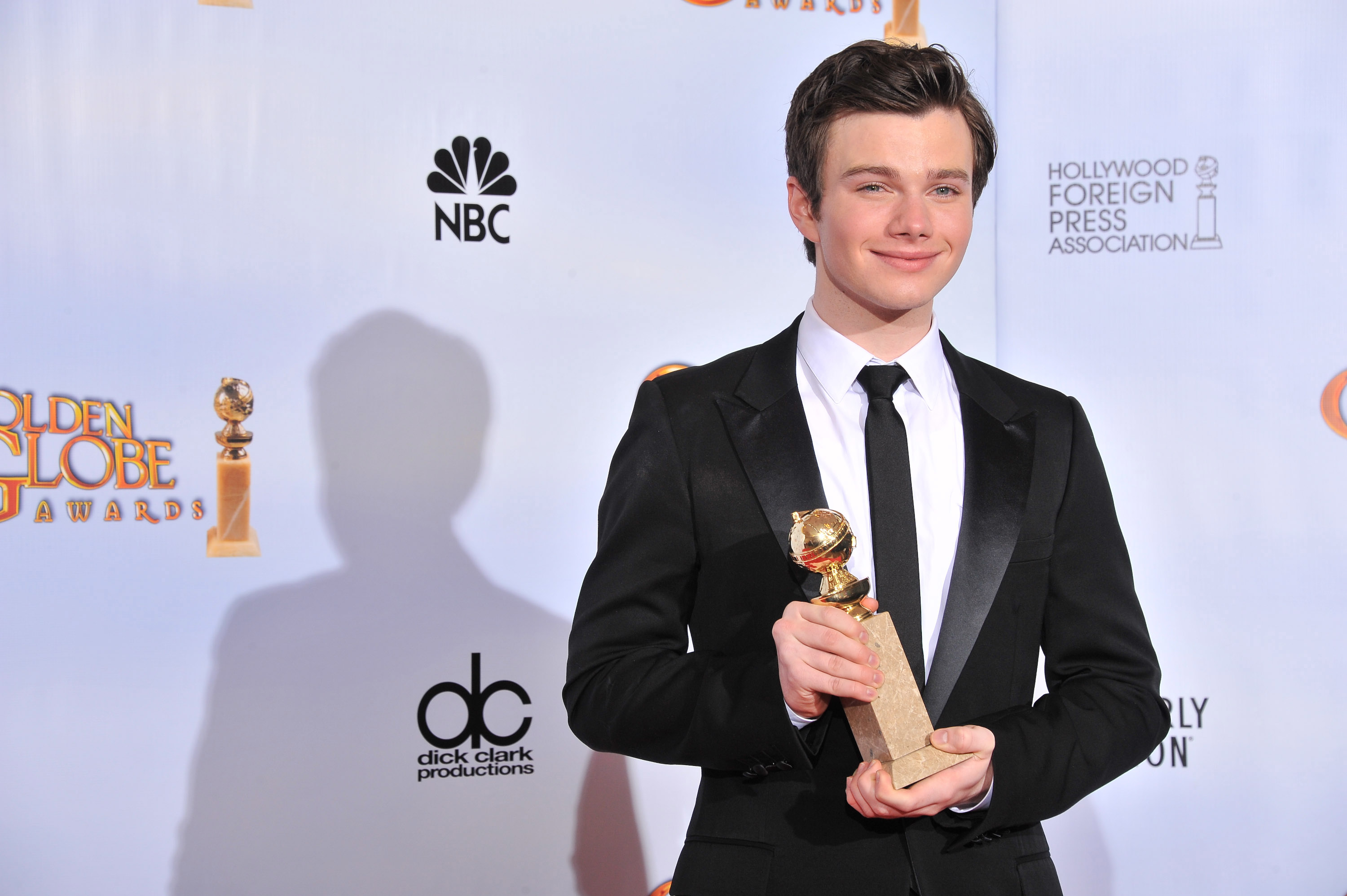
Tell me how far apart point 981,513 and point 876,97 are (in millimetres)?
555

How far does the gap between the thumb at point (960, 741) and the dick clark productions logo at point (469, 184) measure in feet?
5.93

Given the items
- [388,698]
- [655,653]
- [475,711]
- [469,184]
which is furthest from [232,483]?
[655,653]

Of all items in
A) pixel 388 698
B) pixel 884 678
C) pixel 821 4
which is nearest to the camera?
pixel 884 678

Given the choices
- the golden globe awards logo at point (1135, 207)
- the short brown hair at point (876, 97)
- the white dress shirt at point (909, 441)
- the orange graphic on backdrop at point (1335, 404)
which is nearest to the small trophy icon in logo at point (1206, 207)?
the golden globe awards logo at point (1135, 207)

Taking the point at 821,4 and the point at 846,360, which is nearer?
the point at 846,360

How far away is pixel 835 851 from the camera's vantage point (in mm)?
1271

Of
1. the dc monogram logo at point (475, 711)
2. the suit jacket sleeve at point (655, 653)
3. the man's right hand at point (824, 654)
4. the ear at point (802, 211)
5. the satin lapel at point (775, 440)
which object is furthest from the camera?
the dc monogram logo at point (475, 711)

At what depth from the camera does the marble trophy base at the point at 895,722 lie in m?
1.08

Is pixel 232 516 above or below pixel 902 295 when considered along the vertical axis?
below

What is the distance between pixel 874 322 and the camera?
1424 mm

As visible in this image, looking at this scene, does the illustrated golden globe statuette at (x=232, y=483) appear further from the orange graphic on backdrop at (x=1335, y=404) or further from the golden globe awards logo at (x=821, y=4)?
the orange graphic on backdrop at (x=1335, y=404)

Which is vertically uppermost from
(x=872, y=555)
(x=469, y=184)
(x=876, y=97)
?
(x=469, y=184)

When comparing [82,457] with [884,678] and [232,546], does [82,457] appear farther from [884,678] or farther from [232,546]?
[884,678]

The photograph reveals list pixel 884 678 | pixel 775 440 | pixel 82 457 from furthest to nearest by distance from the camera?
pixel 82 457 → pixel 775 440 → pixel 884 678
